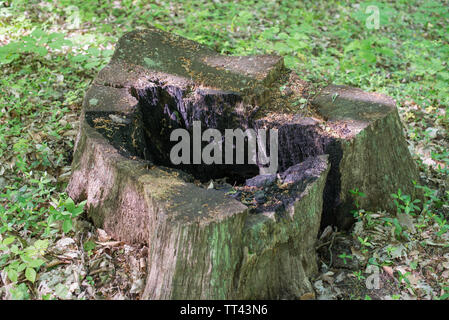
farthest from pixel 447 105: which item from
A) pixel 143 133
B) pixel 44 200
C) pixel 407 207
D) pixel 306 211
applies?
pixel 44 200

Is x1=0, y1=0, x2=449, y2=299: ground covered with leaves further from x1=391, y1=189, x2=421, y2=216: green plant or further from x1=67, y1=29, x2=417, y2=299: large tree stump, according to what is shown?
x1=67, y1=29, x2=417, y2=299: large tree stump

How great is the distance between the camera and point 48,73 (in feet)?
14.7

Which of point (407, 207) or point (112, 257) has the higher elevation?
point (407, 207)

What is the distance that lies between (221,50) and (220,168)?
2.32 m

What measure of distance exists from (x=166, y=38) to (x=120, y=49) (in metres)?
0.47

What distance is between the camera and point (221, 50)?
5.29m

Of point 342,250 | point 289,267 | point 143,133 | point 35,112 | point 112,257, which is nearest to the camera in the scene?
point 289,267

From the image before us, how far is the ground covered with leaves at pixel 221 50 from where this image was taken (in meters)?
2.58

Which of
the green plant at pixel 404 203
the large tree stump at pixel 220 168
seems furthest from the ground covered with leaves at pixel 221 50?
the large tree stump at pixel 220 168

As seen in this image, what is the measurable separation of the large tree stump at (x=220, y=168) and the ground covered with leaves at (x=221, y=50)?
0.67 feet

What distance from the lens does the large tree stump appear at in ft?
7.09

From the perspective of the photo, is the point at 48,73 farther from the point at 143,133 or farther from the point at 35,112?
the point at 143,133

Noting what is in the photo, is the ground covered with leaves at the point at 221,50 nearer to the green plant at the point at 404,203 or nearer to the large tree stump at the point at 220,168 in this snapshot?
the green plant at the point at 404,203

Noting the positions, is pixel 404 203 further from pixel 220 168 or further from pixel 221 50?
pixel 221 50
